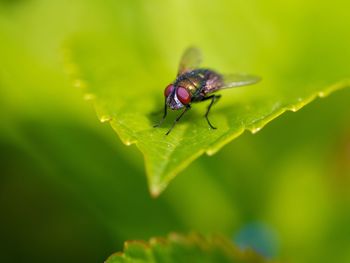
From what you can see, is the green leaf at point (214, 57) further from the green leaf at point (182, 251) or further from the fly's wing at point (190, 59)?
the green leaf at point (182, 251)

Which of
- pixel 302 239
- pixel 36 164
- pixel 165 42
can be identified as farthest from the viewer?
pixel 165 42

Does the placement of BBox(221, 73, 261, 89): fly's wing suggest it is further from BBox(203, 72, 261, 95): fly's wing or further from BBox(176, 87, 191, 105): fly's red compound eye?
BBox(176, 87, 191, 105): fly's red compound eye

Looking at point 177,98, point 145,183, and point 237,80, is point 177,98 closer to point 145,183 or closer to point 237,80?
point 237,80

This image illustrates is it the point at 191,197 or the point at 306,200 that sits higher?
the point at 191,197

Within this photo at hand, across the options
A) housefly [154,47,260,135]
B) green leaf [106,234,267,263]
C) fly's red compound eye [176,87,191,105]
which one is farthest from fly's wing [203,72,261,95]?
green leaf [106,234,267,263]

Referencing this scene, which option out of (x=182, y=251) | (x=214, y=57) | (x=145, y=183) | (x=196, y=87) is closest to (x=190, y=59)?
(x=214, y=57)

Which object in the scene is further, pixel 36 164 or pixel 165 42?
pixel 165 42

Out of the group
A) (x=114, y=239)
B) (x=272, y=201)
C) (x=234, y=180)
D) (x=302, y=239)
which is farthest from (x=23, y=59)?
(x=302, y=239)

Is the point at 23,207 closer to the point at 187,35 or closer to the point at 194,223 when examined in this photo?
the point at 194,223
